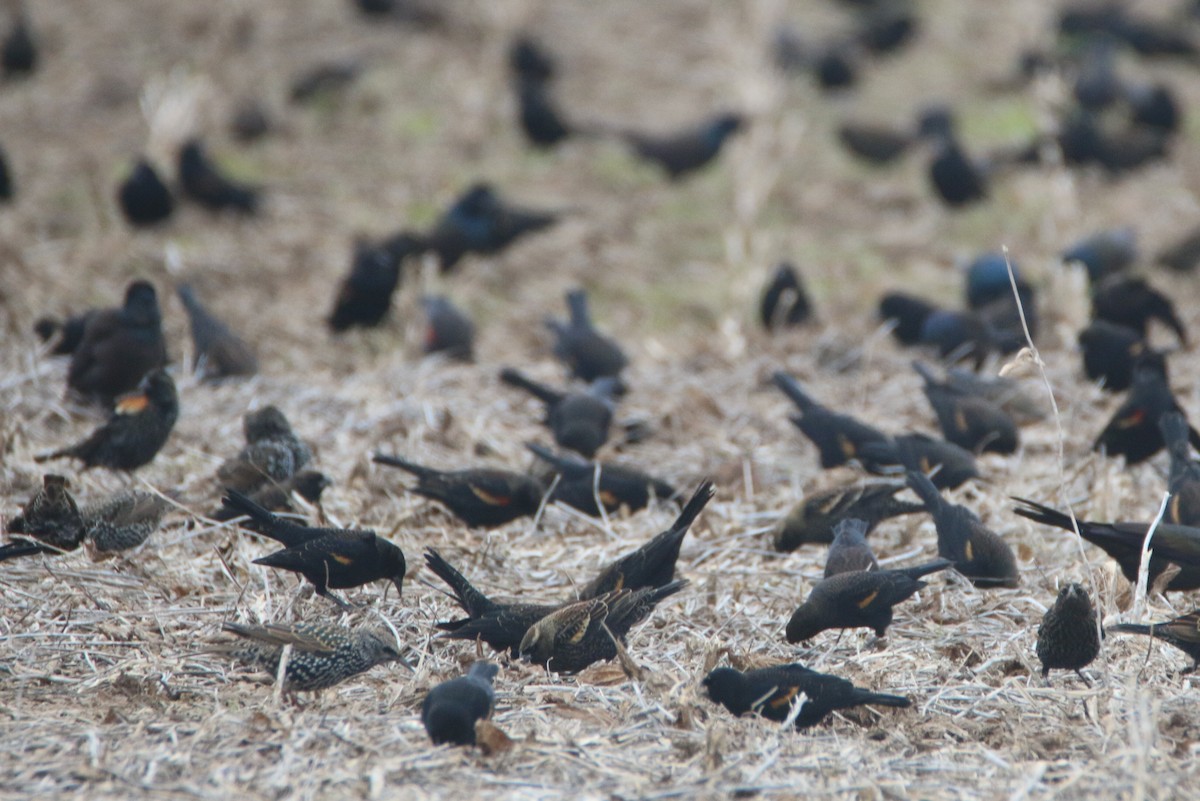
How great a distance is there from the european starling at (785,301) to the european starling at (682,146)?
13.2 feet

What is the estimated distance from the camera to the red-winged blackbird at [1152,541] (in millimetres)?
4551

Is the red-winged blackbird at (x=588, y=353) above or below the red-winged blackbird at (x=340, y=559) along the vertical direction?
below

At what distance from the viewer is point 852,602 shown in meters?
4.40

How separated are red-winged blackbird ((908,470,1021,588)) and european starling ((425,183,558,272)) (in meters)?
6.07

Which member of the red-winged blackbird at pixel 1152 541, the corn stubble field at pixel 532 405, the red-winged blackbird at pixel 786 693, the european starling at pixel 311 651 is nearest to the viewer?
the corn stubble field at pixel 532 405

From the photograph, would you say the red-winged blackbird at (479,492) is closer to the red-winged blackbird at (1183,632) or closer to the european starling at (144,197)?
the red-winged blackbird at (1183,632)

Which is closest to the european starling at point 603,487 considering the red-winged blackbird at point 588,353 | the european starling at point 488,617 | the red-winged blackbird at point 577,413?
the red-winged blackbird at point 577,413

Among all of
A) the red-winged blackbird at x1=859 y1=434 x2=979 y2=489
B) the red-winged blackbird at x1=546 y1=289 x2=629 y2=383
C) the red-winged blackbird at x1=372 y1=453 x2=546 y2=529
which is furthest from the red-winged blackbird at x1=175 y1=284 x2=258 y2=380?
the red-winged blackbird at x1=859 y1=434 x2=979 y2=489

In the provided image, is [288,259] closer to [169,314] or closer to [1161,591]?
[169,314]

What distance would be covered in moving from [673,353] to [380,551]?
470 centimetres

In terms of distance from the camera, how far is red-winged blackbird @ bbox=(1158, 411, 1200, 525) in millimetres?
5031

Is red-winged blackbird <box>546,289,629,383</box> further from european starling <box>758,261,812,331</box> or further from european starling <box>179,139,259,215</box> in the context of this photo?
european starling <box>179,139,259,215</box>

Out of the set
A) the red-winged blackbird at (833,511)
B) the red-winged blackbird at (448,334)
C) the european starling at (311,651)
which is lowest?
the red-winged blackbird at (448,334)

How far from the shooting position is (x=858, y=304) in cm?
1041
